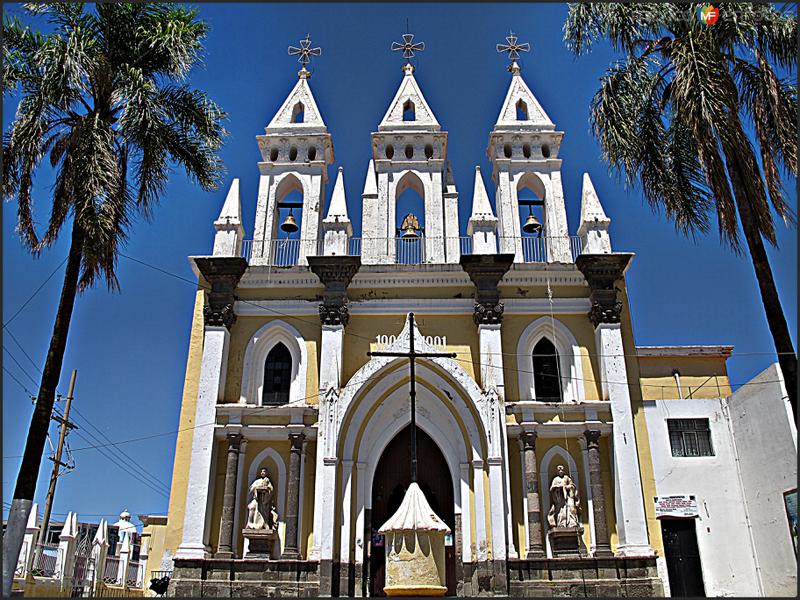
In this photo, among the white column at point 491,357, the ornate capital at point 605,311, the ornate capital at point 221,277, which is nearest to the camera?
the white column at point 491,357

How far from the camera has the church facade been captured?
17.3 meters

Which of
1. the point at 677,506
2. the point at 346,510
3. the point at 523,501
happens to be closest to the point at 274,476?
the point at 346,510

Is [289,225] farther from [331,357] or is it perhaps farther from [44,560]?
[44,560]

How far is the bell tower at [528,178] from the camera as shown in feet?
69.4

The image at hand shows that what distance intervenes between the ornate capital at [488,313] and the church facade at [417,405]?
0.04 meters

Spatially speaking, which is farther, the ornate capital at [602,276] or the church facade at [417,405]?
the ornate capital at [602,276]

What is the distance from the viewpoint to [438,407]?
762 inches

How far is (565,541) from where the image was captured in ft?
57.1

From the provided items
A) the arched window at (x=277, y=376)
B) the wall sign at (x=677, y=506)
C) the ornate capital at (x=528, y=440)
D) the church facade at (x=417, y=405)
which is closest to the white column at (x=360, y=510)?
the church facade at (x=417, y=405)

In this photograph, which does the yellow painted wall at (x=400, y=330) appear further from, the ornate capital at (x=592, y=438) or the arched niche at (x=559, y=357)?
the ornate capital at (x=592, y=438)

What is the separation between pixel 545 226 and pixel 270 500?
11472mm

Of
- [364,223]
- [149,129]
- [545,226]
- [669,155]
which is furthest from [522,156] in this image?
[149,129]

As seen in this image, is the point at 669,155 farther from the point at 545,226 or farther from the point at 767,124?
the point at 545,226

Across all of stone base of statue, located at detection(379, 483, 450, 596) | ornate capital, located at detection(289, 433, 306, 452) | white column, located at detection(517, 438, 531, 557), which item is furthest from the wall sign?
ornate capital, located at detection(289, 433, 306, 452)
